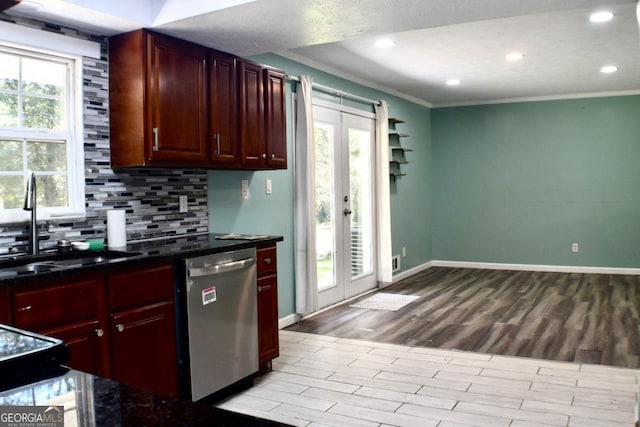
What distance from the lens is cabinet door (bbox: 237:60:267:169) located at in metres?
3.60

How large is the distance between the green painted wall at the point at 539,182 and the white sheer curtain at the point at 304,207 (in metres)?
3.83

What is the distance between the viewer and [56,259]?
272 cm

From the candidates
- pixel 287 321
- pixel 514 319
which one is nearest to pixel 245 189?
pixel 287 321

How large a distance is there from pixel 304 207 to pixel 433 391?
2065 mm

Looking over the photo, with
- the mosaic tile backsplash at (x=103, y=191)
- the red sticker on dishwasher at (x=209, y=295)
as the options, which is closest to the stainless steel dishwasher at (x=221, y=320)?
the red sticker on dishwasher at (x=209, y=295)

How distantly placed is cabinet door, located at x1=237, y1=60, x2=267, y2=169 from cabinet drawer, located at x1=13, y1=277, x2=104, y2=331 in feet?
4.98

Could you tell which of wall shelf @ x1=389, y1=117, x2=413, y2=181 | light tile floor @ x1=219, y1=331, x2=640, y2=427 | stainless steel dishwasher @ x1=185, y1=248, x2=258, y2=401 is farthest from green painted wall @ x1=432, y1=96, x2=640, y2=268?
stainless steel dishwasher @ x1=185, y1=248, x2=258, y2=401

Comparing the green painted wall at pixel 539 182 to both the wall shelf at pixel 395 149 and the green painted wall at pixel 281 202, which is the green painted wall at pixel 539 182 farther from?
the wall shelf at pixel 395 149

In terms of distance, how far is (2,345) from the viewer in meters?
1.10

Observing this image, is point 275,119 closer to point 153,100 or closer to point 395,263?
point 153,100

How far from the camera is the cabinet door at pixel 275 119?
12.5ft

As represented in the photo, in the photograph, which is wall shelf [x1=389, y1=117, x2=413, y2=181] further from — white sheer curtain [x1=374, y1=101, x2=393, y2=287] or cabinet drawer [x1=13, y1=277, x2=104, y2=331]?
cabinet drawer [x1=13, y1=277, x2=104, y2=331]

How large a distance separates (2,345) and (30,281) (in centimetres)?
113

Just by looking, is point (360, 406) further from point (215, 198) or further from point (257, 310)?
point (215, 198)
